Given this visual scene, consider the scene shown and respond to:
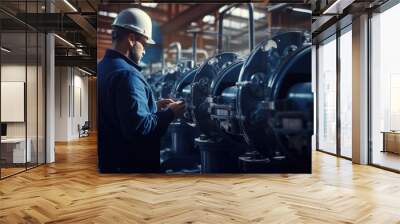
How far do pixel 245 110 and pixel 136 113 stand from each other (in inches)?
64.1

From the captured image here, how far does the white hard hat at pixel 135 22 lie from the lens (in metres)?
5.77

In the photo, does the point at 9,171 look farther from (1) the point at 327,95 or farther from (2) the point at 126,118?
(1) the point at 327,95

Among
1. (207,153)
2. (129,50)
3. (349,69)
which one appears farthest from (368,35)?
(129,50)

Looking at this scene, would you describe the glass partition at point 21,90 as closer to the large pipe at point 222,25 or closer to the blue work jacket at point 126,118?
the blue work jacket at point 126,118

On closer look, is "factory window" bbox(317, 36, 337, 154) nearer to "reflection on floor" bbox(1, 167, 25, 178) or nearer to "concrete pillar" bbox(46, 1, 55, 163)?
"concrete pillar" bbox(46, 1, 55, 163)

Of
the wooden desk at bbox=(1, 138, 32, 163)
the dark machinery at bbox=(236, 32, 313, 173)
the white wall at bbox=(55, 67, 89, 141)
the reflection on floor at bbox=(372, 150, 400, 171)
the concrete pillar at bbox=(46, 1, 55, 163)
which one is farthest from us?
the white wall at bbox=(55, 67, 89, 141)

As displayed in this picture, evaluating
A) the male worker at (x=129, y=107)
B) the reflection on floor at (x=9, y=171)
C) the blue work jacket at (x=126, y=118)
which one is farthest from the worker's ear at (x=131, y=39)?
the reflection on floor at (x=9, y=171)

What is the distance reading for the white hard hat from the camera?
18.9ft

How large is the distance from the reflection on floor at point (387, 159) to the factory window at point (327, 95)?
5.94 ft

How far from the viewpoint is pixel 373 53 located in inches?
279

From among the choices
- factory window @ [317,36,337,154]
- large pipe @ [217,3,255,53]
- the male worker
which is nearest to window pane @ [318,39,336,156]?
factory window @ [317,36,337,154]

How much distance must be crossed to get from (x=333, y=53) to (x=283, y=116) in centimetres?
414

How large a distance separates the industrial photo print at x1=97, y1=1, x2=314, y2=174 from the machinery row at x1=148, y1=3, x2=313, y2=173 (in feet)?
0.05

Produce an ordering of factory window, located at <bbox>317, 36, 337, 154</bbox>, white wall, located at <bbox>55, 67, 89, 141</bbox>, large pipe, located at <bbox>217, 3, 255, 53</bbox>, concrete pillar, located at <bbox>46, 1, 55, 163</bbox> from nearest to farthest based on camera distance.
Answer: large pipe, located at <bbox>217, 3, 255, 53</bbox> → concrete pillar, located at <bbox>46, 1, 55, 163</bbox> → factory window, located at <bbox>317, 36, 337, 154</bbox> → white wall, located at <bbox>55, 67, 89, 141</bbox>
